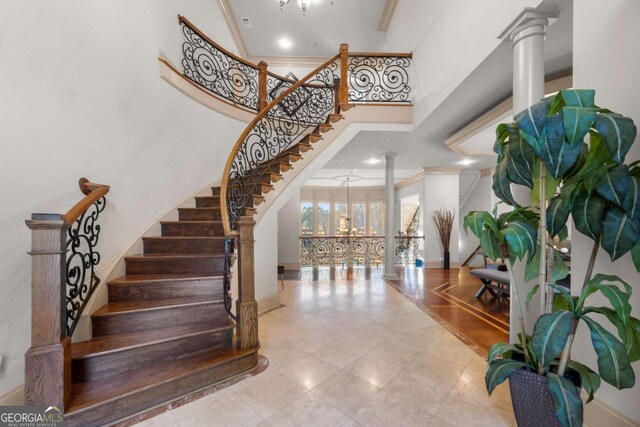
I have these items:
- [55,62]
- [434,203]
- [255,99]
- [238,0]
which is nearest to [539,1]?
[55,62]

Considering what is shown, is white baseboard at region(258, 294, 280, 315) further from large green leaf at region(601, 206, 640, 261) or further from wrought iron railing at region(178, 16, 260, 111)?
large green leaf at region(601, 206, 640, 261)

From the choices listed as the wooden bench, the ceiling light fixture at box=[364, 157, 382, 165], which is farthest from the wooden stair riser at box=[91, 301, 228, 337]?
the ceiling light fixture at box=[364, 157, 382, 165]

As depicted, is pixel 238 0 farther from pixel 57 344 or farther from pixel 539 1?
pixel 57 344

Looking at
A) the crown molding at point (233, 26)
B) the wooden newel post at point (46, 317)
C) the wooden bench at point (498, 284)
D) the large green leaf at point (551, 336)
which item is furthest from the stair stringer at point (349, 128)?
the crown molding at point (233, 26)

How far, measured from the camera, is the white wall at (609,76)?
1.32 metres

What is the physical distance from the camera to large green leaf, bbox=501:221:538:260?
116 cm

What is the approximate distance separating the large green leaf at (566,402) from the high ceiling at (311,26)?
247 inches

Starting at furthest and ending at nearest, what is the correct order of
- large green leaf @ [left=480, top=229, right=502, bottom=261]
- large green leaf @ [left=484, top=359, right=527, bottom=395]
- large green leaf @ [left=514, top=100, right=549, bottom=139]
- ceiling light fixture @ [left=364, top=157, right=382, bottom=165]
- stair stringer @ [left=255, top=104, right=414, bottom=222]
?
ceiling light fixture @ [left=364, top=157, right=382, bottom=165] < stair stringer @ [left=255, top=104, right=414, bottom=222] < large green leaf @ [left=480, top=229, right=502, bottom=261] < large green leaf @ [left=484, top=359, right=527, bottom=395] < large green leaf @ [left=514, top=100, right=549, bottom=139]

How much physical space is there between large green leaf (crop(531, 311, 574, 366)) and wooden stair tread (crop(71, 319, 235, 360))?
2.13 meters

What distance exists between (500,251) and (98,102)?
346cm

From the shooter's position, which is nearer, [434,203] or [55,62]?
[55,62]

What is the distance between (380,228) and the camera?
Answer: 42.2 ft

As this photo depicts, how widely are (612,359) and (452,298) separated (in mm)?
3600

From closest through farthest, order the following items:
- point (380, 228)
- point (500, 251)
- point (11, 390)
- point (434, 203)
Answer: point (500, 251) < point (11, 390) < point (434, 203) < point (380, 228)
